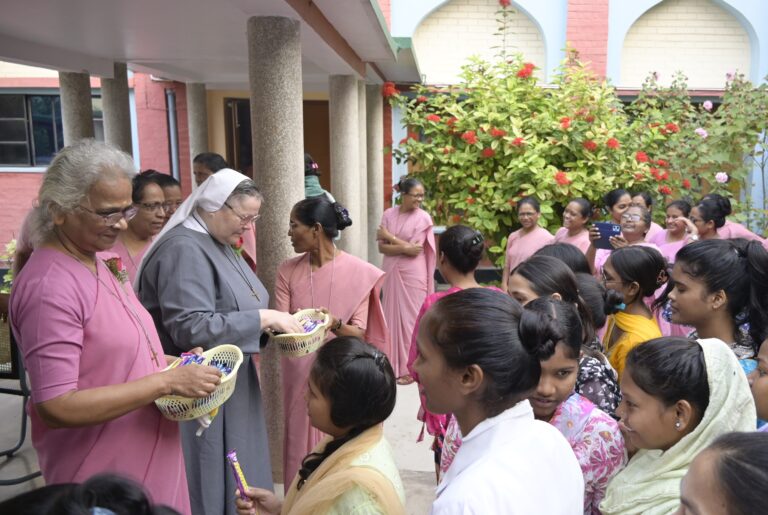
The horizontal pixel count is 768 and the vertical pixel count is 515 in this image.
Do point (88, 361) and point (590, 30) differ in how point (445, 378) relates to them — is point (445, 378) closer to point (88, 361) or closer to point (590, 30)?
point (88, 361)

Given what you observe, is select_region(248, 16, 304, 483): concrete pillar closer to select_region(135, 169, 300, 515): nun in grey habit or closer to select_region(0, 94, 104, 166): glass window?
select_region(135, 169, 300, 515): nun in grey habit

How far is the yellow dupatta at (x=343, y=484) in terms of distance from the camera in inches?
62.9

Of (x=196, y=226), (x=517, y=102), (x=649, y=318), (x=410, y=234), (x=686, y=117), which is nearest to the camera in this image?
(x=196, y=226)

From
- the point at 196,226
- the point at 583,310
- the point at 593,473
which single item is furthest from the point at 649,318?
the point at 196,226

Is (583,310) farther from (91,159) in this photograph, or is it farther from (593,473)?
(91,159)

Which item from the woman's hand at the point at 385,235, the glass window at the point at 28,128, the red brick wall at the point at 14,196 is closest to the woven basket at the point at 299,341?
the woman's hand at the point at 385,235

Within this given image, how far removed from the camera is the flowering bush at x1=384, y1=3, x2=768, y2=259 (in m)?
6.74

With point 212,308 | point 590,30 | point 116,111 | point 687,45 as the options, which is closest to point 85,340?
point 212,308

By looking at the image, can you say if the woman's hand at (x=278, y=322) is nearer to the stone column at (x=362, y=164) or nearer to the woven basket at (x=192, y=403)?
the woven basket at (x=192, y=403)

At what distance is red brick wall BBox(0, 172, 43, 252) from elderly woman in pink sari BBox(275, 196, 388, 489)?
27.0 feet

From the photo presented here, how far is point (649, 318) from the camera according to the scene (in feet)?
9.73

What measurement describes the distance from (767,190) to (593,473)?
29.7 ft

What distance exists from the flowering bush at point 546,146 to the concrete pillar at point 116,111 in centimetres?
324

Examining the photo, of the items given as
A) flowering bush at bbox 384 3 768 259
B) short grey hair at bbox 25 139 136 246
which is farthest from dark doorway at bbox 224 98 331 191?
short grey hair at bbox 25 139 136 246
